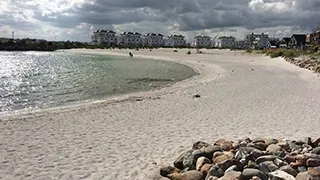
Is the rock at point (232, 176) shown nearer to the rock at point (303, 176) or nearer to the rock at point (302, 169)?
the rock at point (303, 176)

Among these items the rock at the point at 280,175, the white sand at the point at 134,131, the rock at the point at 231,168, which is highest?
the rock at the point at 280,175

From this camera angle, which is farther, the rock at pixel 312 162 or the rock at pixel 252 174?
the rock at pixel 312 162

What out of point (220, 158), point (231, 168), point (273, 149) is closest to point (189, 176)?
point (231, 168)

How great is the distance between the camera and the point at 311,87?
2269cm

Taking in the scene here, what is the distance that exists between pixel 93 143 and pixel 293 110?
9.75 m

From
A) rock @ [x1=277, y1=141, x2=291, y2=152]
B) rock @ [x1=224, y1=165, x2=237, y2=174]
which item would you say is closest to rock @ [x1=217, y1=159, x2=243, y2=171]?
rock @ [x1=224, y1=165, x2=237, y2=174]

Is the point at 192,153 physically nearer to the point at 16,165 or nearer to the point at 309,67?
the point at 16,165

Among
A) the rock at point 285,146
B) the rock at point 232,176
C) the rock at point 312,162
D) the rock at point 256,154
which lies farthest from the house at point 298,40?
the rock at point 232,176

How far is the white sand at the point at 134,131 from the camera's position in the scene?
7.90m

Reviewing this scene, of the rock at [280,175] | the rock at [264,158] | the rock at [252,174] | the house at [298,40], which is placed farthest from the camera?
the house at [298,40]

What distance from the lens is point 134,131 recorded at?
38.1ft

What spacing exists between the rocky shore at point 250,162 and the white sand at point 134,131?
0.86 metres

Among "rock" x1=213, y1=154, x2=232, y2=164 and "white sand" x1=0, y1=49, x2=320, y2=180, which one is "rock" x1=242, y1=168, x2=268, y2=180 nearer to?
"rock" x1=213, y1=154, x2=232, y2=164

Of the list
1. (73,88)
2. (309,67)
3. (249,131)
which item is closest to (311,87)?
(249,131)
